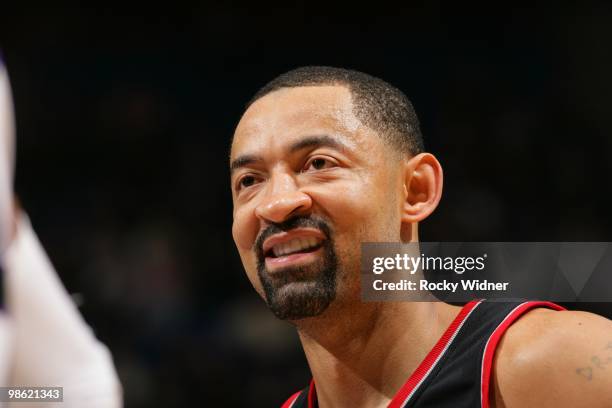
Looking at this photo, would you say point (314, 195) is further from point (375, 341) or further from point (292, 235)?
point (375, 341)

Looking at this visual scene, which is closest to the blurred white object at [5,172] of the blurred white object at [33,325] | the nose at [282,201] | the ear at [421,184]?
the blurred white object at [33,325]

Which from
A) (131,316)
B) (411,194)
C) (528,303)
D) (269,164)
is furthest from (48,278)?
(131,316)

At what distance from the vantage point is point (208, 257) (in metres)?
2.69

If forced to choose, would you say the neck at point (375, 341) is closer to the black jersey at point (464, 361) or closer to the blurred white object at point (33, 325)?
the black jersey at point (464, 361)

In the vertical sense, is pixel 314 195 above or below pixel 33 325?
→ above

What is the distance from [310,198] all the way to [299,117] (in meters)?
0.19

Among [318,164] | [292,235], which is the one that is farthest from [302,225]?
[318,164]

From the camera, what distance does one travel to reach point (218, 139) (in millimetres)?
2707

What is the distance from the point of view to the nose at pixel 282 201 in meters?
1.54

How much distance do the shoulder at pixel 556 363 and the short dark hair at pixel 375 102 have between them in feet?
1.59

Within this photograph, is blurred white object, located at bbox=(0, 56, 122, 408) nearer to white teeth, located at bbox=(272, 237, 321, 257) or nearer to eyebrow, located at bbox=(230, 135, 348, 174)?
white teeth, located at bbox=(272, 237, 321, 257)

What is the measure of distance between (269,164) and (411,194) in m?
0.32

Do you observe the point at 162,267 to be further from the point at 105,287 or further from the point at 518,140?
the point at 518,140

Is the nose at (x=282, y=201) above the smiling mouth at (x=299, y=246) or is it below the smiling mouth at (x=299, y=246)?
above
